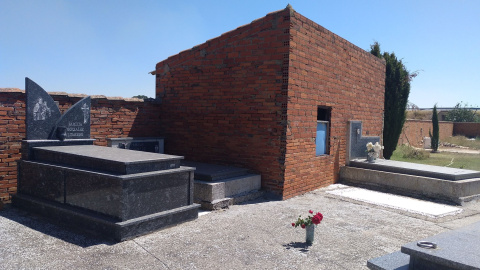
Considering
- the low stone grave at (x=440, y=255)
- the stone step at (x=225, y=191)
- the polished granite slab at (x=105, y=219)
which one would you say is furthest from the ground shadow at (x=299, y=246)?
the stone step at (x=225, y=191)

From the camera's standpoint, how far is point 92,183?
4.64 meters

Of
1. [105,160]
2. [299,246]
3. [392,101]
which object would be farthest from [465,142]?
[105,160]

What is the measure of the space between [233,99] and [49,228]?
4365 millimetres

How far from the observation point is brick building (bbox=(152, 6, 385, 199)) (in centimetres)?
695

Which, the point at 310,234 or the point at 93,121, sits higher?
the point at 93,121

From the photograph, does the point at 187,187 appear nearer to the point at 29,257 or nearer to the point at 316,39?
the point at 29,257

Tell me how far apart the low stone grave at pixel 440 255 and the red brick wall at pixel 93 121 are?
6075mm

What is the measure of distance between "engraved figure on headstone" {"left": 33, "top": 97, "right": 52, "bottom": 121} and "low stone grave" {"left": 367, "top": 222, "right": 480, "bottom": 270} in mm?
5564

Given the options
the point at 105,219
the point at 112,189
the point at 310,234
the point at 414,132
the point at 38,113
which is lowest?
the point at 310,234

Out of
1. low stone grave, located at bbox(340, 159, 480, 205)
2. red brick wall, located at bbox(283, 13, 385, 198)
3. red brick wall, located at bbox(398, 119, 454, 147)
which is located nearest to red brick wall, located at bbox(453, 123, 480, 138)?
red brick wall, located at bbox(398, 119, 454, 147)

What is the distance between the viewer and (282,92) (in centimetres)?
688

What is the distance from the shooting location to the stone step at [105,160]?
4.53 m

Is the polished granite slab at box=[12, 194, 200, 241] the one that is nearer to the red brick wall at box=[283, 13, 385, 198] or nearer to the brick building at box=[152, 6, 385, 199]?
the brick building at box=[152, 6, 385, 199]

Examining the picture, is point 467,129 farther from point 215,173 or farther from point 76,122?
point 76,122
